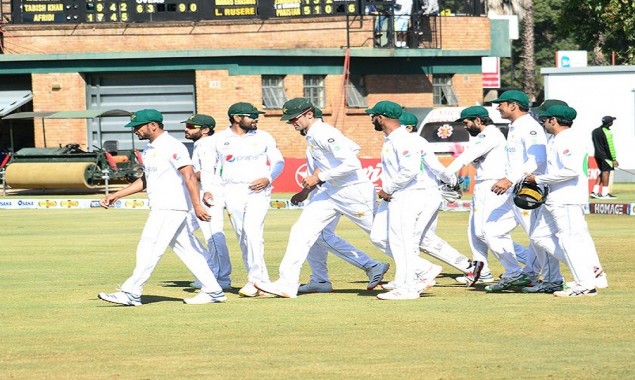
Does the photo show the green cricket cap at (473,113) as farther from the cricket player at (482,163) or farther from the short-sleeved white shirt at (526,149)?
the short-sleeved white shirt at (526,149)

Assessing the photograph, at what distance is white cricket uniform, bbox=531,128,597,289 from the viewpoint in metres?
13.1

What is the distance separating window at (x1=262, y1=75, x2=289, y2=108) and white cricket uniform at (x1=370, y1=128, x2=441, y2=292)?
30.0m

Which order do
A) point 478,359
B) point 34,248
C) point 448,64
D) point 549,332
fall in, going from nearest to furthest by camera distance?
point 478,359 < point 549,332 < point 34,248 < point 448,64

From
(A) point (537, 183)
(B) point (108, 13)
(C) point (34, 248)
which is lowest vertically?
(C) point (34, 248)

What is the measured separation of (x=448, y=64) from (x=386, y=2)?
4343mm

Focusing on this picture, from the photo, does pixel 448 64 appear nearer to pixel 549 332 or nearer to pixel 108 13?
pixel 108 13

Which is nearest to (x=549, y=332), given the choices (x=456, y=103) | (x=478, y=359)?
(x=478, y=359)

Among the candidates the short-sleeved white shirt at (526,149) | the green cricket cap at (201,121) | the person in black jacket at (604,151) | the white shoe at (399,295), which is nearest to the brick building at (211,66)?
the person in black jacket at (604,151)

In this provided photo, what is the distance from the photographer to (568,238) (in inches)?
522

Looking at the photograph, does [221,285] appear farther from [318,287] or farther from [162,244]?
[162,244]

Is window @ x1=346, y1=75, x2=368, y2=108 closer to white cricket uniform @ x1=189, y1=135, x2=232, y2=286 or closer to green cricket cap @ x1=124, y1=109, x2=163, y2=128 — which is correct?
white cricket uniform @ x1=189, y1=135, x2=232, y2=286

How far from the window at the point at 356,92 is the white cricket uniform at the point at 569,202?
1242 inches

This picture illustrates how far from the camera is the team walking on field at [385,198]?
13086 mm

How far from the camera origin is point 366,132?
4491 centimetres
